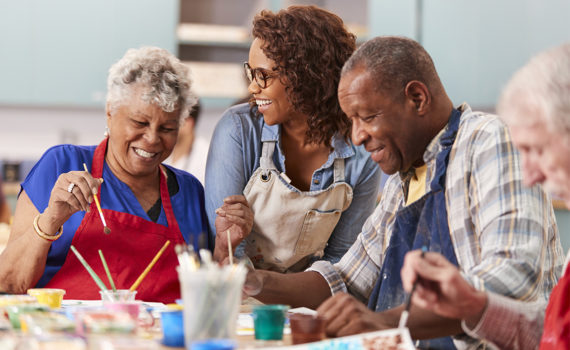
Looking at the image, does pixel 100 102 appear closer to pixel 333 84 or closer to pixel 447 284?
pixel 333 84

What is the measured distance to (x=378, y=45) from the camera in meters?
1.63

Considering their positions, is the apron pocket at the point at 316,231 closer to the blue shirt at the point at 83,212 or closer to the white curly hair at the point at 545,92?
the blue shirt at the point at 83,212

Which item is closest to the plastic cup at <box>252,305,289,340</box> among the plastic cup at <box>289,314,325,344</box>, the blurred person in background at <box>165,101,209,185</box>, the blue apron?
the plastic cup at <box>289,314,325,344</box>

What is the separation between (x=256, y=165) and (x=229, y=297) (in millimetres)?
1027

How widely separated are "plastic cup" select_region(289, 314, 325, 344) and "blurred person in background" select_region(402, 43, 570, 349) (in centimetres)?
19

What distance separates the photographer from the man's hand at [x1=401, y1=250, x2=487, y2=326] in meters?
1.18

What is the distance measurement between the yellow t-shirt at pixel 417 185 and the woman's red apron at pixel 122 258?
76 cm

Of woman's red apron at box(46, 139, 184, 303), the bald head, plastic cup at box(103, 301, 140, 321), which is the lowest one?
woman's red apron at box(46, 139, 184, 303)

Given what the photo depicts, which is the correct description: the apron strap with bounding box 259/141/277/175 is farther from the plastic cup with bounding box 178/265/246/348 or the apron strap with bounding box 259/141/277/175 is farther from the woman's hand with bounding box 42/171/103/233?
the plastic cup with bounding box 178/265/246/348

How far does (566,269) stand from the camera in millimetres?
1280

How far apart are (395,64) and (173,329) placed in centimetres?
76

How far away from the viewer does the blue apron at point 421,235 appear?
5.06ft

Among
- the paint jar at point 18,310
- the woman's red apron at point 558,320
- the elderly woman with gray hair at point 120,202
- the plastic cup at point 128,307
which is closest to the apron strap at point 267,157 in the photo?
the elderly woman with gray hair at point 120,202

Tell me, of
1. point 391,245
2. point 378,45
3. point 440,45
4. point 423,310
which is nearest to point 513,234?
point 423,310
